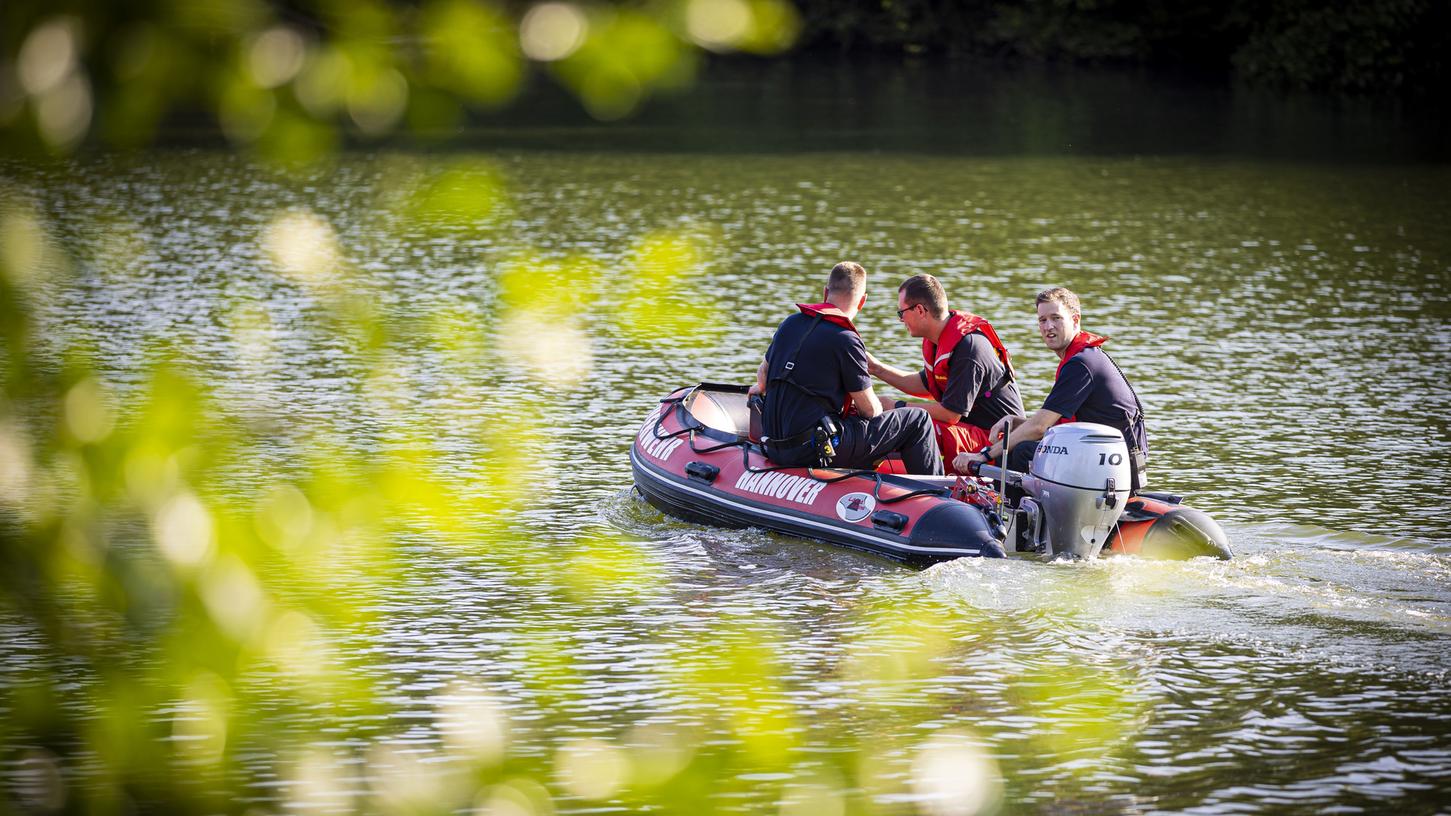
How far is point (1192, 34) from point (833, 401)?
1481 inches

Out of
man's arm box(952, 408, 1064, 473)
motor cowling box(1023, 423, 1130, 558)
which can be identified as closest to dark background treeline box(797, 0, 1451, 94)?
man's arm box(952, 408, 1064, 473)

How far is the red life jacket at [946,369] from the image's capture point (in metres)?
8.83

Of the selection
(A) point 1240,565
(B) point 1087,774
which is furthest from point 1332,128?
(B) point 1087,774

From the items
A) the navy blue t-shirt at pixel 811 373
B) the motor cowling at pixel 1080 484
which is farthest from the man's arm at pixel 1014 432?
the navy blue t-shirt at pixel 811 373

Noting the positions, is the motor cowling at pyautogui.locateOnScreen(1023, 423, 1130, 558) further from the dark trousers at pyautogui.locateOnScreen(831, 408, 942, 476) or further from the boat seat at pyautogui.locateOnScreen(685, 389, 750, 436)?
the boat seat at pyautogui.locateOnScreen(685, 389, 750, 436)

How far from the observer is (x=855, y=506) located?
8.42 meters

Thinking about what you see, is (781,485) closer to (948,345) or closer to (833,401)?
(833,401)

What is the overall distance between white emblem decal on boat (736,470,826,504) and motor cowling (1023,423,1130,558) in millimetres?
1313

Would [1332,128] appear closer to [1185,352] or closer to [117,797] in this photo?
[1185,352]

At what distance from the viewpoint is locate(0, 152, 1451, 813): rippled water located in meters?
3.35

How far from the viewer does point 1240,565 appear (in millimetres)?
7766

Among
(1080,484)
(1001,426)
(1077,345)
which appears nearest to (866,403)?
(1001,426)

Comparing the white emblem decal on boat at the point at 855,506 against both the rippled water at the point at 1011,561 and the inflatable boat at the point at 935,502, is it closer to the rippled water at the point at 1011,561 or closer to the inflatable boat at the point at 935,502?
the inflatable boat at the point at 935,502

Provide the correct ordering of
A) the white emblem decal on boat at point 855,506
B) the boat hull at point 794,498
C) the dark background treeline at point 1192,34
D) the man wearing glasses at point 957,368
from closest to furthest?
the boat hull at point 794,498, the white emblem decal on boat at point 855,506, the man wearing glasses at point 957,368, the dark background treeline at point 1192,34
